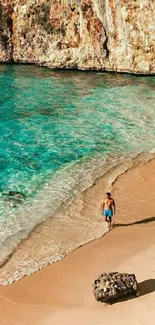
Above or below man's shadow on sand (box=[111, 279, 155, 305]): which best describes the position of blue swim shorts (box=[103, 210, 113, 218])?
below

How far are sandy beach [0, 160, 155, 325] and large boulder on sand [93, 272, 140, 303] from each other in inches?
8.5

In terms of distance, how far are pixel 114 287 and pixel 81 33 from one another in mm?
40512

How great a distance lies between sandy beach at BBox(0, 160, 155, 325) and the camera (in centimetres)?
1107

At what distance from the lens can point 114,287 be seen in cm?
1136

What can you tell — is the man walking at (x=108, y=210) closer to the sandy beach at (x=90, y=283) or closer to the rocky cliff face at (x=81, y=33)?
the sandy beach at (x=90, y=283)

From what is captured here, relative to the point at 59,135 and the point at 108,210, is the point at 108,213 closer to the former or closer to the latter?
the point at 108,210

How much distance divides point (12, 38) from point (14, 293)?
45.3 m

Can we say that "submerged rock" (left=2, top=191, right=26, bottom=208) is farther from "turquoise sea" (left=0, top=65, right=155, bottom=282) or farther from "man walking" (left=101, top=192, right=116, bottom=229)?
"man walking" (left=101, top=192, right=116, bottom=229)

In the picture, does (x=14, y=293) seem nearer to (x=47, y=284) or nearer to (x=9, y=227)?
(x=47, y=284)

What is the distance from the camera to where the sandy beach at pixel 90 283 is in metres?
11.1

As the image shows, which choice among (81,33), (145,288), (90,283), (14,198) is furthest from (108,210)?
(81,33)

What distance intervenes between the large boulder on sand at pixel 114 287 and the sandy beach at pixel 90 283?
0.71 feet

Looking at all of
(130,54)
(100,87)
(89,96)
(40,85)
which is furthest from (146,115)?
(130,54)

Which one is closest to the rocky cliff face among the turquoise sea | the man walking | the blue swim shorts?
the turquoise sea
